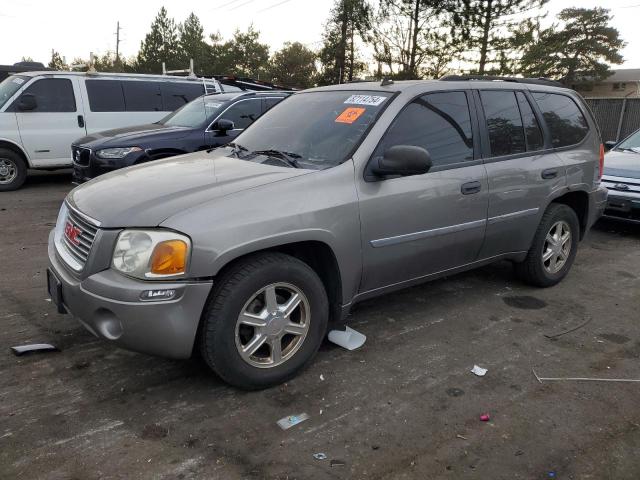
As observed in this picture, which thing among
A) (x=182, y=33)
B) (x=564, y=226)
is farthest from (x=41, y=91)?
(x=182, y=33)

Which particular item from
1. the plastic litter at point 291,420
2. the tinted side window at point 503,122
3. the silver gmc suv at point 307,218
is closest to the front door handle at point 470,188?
the silver gmc suv at point 307,218

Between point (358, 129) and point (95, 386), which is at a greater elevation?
point (358, 129)

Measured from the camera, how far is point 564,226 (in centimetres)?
495

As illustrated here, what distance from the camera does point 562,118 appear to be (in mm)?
4875

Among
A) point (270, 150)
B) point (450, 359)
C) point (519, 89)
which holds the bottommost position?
point (450, 359)

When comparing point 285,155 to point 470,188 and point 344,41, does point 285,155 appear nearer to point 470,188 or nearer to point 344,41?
point 470,188

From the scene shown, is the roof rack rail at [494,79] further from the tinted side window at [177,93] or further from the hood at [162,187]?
the tinted side window at [177,93]

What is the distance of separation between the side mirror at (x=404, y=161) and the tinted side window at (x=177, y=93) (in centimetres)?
850

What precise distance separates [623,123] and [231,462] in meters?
16.2

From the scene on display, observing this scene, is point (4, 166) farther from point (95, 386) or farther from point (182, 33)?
point (182, 33)

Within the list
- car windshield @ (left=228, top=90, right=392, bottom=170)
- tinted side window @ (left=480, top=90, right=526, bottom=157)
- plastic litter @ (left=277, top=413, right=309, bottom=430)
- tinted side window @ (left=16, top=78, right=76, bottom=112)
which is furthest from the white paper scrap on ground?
tinted side window @ (left=16, top=78, right=76, bottom=112)

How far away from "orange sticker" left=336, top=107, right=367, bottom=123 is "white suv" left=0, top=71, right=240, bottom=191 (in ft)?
24.8

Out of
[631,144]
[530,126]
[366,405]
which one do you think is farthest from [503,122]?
[631,144]

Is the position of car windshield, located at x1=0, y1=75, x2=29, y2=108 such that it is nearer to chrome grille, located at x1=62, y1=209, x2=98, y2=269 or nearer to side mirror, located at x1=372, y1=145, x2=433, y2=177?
chrome grille, located at x1=62, y1=209, x2=98, y2=269
